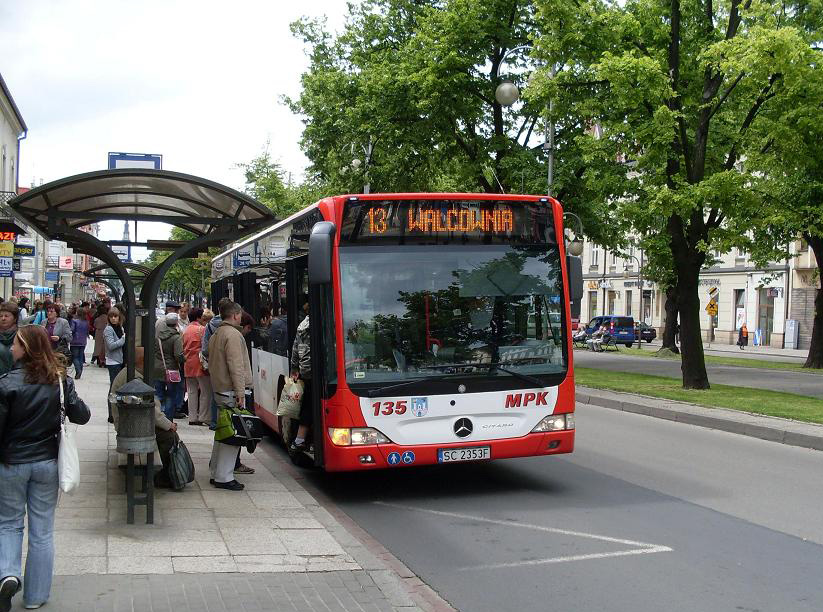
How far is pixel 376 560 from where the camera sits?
6355 millimetres

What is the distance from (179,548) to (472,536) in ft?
7.53

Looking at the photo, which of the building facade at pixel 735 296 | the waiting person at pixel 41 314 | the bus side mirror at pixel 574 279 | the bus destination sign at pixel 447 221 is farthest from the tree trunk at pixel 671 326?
the bus destination sign at pixel 447 221

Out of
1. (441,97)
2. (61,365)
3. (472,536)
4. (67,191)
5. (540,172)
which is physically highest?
(441,97)

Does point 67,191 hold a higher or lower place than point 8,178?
lower

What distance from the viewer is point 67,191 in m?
8.46

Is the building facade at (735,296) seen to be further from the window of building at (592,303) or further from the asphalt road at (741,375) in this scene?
the asphalt road at (741,375)

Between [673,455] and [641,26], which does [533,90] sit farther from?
[673,455]

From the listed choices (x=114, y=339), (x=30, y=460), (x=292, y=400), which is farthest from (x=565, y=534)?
(x=114, y=339)

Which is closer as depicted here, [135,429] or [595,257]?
[135,429]

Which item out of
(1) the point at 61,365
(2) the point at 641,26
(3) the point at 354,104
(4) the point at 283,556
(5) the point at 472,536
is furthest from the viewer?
(3) the point at 354,104

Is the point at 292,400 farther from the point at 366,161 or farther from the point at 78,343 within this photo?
the point at 366,161

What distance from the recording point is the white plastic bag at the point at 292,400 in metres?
9.27

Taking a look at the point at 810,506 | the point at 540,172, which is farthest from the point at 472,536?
the point at 540,172

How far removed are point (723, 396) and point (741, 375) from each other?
9.64 metres
